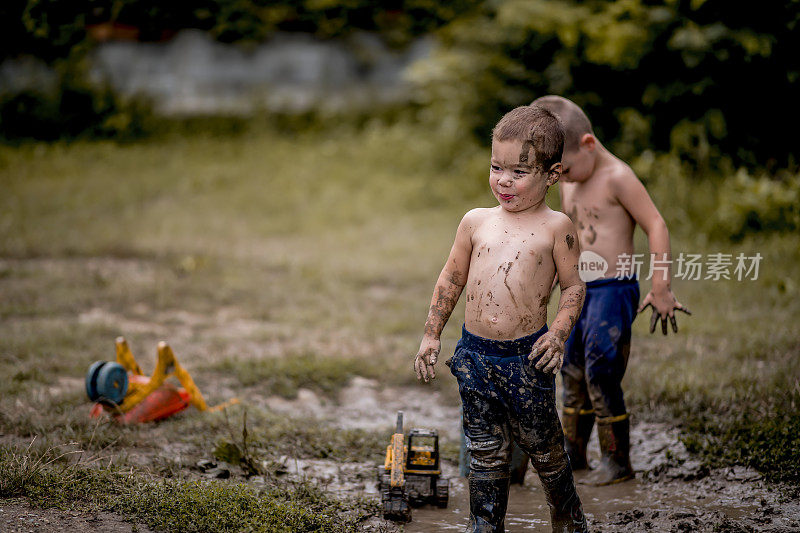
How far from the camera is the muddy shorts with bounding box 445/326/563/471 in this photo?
2.84 m

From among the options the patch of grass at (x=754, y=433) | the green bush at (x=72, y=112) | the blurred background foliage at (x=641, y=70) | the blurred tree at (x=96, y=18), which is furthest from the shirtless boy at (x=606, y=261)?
the green bush at (x=72, y=112)

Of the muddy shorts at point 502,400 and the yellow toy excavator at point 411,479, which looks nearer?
the muddy shorts at point 502,400

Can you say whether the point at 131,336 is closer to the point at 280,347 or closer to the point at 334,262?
the point at 280,347

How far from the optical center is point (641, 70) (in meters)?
8.65

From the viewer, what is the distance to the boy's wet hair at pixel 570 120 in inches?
139

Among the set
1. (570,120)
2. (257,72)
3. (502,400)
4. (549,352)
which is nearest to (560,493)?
(502,400)

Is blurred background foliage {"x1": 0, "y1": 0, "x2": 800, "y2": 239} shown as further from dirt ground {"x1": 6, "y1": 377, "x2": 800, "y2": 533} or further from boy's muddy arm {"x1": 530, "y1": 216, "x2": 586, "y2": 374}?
boy's muddy arm {"x1": 530, "y1": 216, "x2": 586, "y2": 374}

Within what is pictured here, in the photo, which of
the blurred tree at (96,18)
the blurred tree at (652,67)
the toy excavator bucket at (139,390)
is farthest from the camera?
the blurred tree at (652,67)

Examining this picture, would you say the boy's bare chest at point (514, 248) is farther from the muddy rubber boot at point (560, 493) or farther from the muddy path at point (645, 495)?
the muddy path at point (645, 495)

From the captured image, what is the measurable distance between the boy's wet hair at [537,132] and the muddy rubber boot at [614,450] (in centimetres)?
140

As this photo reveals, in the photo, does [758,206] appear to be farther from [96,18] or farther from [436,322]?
[96,18]

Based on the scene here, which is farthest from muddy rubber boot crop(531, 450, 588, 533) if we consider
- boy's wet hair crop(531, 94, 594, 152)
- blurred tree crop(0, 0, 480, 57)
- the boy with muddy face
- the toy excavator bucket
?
blurred tree crop(0, 0, 480, 57)

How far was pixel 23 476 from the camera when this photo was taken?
10.3 ft

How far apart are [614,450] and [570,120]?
1.52 m
